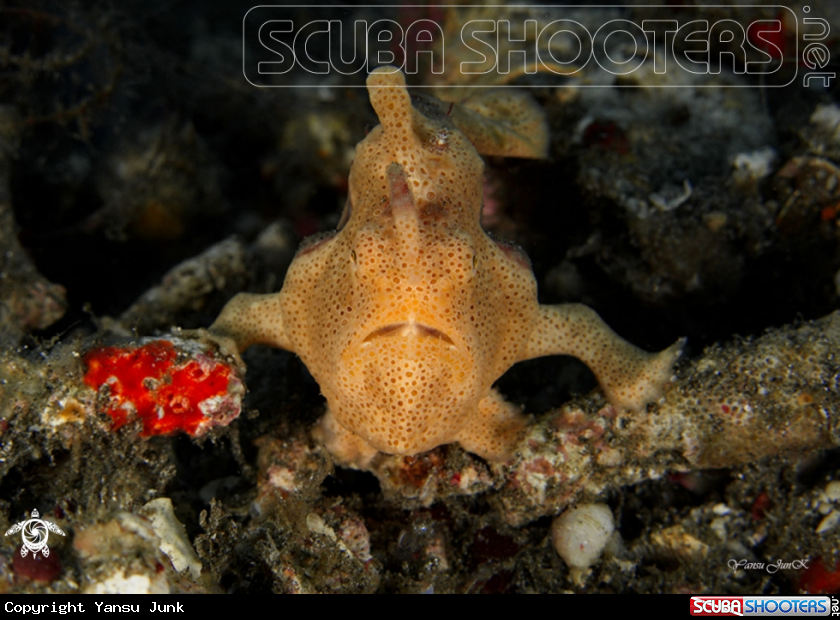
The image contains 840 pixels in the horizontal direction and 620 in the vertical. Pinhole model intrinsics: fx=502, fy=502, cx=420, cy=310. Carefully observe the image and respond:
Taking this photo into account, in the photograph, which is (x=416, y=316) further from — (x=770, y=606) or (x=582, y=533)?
(x=770, y=606)

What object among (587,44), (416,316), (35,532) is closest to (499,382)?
(416,316)

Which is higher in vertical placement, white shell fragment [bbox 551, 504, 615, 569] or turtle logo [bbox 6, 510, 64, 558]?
turtle logo [bbox 6, 510, 64, 558]

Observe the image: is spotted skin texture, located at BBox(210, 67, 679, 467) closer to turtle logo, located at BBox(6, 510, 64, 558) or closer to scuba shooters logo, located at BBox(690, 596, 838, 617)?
turtle logo, located at BBox(6, 510, 64, 558)

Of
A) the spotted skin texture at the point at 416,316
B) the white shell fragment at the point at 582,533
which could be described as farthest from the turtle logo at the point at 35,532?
the white shell fragment at the point at 582,533

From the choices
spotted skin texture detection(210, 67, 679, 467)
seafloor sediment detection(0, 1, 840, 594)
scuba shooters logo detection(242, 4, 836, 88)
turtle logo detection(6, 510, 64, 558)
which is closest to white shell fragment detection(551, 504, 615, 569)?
seafloor sediment detection(0, 1, 840, 594)

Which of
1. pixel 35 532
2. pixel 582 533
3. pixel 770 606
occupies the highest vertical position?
pixel 35 532

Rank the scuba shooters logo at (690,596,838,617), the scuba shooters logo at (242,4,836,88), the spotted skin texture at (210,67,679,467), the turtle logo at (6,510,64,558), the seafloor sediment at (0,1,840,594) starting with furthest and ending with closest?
the scuba shooters logo at (242,4,836,88)
the scuba shooters logo at (690,596,838,617)
the seafloor sediment at (0,1,840,594)
the spotted skin texture at (210,67,679,467)
the turtle logo at (6,510,64,558)

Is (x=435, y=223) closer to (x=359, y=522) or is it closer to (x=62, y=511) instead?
(x=359, y=522)
